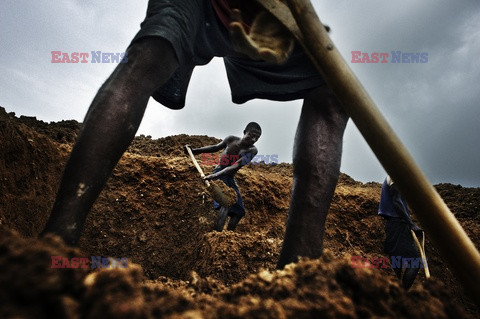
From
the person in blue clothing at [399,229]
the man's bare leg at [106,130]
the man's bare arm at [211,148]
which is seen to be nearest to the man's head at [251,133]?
the man's bare arm at [211,148]

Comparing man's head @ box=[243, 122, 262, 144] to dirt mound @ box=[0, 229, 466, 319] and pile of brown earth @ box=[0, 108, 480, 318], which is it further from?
dirt mound @ box=[0, 229, 466, 319]

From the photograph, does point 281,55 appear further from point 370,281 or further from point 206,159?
point 206,159

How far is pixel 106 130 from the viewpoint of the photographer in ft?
2.49

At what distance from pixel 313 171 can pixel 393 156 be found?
353 millimetres

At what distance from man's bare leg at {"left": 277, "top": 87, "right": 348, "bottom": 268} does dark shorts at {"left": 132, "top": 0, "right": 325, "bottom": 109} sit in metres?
0.13

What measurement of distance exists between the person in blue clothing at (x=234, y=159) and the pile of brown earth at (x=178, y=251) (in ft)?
1.12

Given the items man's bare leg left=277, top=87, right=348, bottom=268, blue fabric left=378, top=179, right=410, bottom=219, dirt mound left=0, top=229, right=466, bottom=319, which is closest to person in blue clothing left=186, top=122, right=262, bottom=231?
blue fabric left=378, top=179, right=410, bottom=219

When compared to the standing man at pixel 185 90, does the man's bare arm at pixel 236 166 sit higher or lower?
higher

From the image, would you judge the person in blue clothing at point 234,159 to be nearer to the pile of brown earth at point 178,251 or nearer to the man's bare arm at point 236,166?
the man's bare arm at point 236,166

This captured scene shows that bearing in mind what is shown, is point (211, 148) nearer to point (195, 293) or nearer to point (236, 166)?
point (236, 166)

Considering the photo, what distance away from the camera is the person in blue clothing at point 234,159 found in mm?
4965

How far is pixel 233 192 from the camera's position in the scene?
15.7ft

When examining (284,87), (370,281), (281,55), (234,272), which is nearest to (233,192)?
(234,272)

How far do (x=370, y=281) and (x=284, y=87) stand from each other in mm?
938
